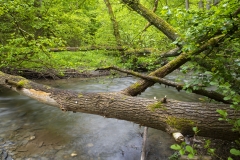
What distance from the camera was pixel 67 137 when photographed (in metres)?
4.83

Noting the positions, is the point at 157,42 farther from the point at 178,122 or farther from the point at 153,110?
the point at 178,122

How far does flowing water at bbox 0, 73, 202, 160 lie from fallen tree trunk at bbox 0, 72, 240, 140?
87 centimetres

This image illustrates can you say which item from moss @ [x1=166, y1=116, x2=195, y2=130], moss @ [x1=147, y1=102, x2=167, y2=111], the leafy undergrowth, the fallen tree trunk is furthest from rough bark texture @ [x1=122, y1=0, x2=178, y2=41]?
A: moss @ [x1=166, y1=116, x2=195, y2=130]

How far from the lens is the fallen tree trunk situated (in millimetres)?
2918

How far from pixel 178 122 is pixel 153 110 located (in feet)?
1.55

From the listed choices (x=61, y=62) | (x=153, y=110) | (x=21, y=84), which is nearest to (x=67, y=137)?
(x=21, y=84)

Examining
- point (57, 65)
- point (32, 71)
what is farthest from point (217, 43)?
point (32, 71)

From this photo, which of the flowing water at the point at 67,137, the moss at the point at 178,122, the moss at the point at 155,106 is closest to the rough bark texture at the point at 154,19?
the flowing water at the point at 67,137

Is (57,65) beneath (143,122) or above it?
above

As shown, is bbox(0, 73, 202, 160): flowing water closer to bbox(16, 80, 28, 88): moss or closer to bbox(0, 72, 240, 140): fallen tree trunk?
bbox(0, 72, 240, 140): fallen tree trunk

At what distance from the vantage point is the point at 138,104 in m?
3.62

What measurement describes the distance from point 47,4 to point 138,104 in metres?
→ 8.95

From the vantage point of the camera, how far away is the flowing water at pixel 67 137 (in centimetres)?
409

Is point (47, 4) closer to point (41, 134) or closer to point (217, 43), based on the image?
point (41, 134)
